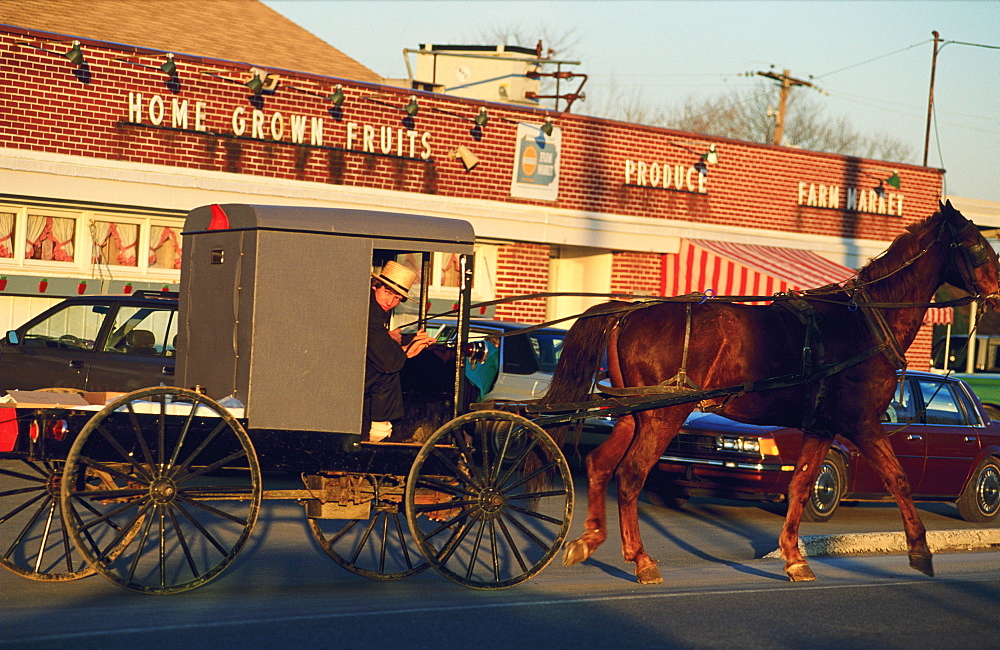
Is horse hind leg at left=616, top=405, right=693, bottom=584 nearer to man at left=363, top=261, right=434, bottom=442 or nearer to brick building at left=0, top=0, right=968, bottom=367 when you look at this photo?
man at left=363, top=261, right=434, bottom=442

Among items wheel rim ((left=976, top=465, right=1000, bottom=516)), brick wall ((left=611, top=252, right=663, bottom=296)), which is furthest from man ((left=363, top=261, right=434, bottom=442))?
brick wall ((left=611, top=252, right=663, bottom=296))

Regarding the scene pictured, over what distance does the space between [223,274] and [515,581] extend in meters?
2.63

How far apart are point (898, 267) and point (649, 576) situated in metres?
3.22

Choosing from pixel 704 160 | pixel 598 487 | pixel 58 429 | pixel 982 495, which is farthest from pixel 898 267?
pixel 704 160

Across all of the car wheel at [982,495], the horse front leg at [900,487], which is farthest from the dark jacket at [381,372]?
the car wheel at [982,495]

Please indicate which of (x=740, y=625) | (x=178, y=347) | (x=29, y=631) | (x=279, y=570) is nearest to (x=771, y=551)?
(x=740, y=625)

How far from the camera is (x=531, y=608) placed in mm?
6852

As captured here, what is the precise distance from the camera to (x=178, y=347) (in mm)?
8055

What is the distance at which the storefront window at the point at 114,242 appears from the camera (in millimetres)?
17172

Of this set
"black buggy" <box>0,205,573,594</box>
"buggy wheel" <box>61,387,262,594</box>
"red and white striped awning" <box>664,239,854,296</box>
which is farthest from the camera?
"red and white striped awning" <box>664,239,854,296</box>

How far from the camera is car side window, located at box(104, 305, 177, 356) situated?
12305mm

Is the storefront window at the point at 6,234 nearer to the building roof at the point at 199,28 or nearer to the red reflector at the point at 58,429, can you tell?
the building roof at the point at 199,28

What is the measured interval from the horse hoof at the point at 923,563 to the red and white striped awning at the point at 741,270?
38.6ft

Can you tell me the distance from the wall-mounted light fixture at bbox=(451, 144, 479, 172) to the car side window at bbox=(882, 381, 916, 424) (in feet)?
29.2
